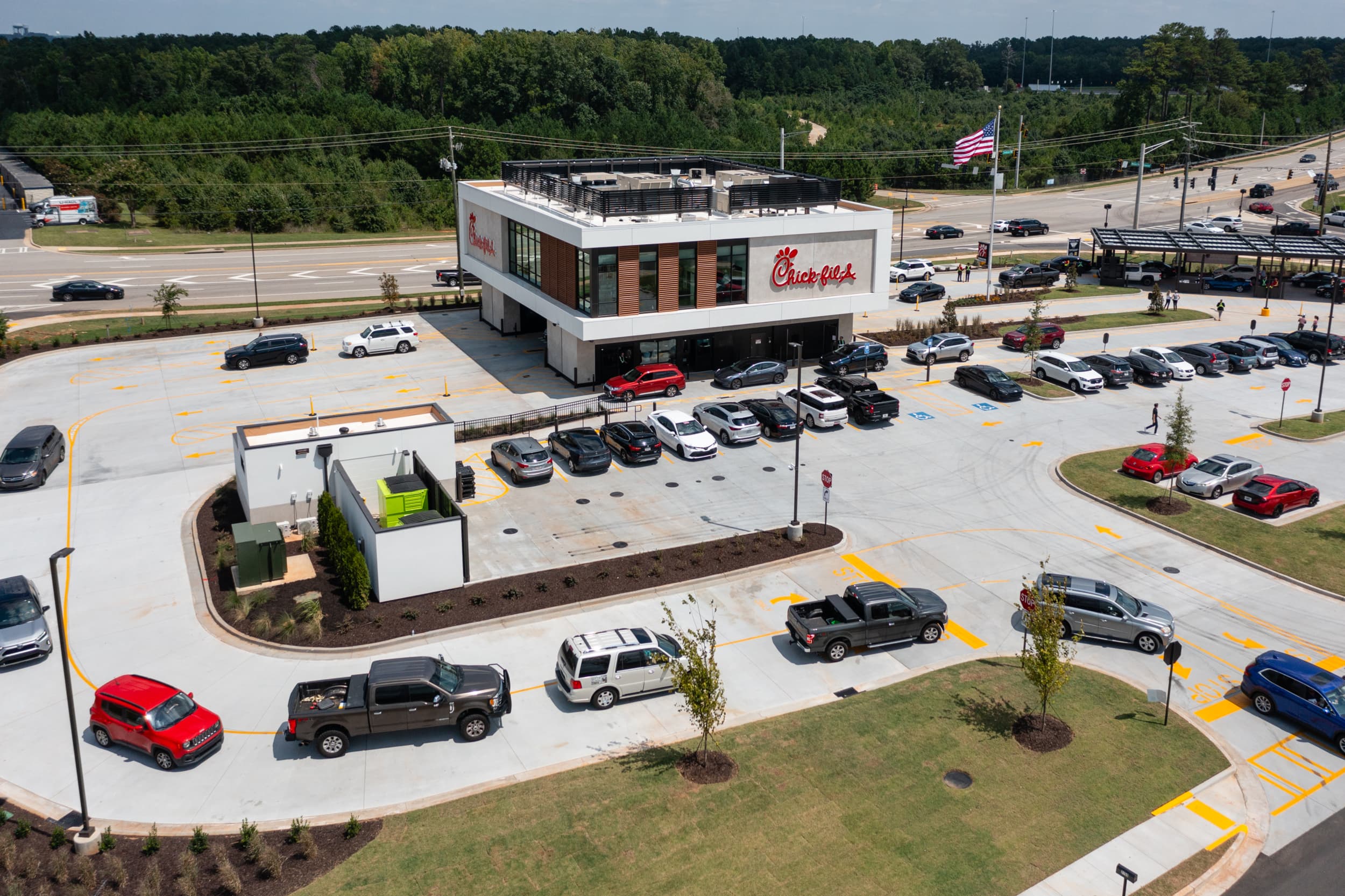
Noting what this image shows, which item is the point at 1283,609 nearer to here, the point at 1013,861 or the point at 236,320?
the point at 1013,861

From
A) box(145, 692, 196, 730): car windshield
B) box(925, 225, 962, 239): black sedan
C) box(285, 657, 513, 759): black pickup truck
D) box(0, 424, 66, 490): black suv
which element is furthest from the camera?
box(925, 225, 962, 239): black sedan

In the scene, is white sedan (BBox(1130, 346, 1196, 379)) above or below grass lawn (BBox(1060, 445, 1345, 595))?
above

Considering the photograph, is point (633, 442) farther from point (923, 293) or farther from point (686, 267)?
point (923, 293)

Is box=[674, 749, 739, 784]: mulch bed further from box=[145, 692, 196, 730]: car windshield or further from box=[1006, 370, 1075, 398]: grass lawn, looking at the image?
box=[1006, 370, 1075, 398]: grass lawn

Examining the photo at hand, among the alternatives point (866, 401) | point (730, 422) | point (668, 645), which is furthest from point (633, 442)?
point (668, 645)

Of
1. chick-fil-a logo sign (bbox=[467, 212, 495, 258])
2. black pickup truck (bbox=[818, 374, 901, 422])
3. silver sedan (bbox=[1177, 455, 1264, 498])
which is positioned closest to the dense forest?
chick-fil-a logo sign (bbox=[467, 212, 495, 258])

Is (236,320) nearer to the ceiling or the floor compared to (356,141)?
nearer to the floor

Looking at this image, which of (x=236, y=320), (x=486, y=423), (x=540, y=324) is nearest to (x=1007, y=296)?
(x=540, y=324)

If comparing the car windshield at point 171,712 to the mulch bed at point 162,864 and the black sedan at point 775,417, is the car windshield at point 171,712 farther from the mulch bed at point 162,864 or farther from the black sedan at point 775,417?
the black sedan at point 775,417
